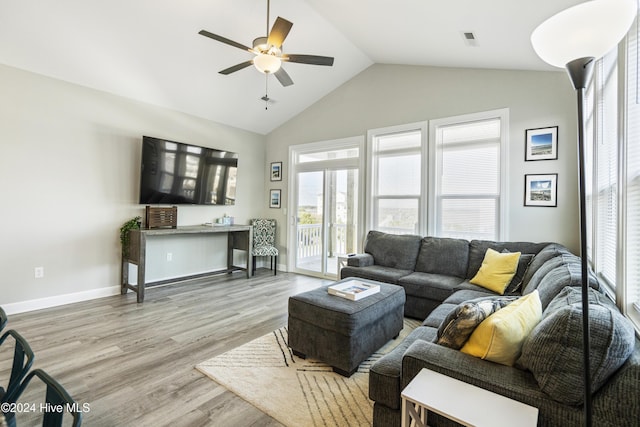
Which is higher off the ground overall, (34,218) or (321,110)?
(321,110)

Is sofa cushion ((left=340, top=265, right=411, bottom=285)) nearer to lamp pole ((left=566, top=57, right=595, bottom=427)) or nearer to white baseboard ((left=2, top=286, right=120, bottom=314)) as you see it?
lamp pole ((left=566, top=57, right=595, bottom=427))

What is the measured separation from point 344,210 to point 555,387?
4.23m

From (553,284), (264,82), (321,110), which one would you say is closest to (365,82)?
(321,110)

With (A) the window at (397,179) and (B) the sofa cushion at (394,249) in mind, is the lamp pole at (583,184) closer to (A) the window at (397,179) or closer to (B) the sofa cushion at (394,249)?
(B) the sofa cushion at (394,249)

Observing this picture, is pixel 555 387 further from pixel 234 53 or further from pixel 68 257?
pixel 68 257

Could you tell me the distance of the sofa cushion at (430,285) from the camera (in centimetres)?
322

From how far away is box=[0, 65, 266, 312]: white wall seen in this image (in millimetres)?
3340

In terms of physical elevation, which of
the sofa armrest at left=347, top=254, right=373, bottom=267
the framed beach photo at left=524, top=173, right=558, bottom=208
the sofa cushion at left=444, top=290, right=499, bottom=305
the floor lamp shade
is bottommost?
the sofa cushion at left=444, top=290, right=499, bottom=305

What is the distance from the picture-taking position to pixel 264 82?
185 inches

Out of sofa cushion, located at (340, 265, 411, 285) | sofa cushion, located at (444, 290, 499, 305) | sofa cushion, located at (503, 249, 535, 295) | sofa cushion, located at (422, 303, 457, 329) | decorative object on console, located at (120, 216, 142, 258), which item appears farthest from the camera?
decorative object on console, located at (120, 216, 142, 258)

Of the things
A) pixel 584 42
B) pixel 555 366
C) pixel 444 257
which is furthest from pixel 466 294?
pixel 584 42

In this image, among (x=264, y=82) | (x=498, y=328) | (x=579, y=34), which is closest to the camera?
(x=579, y=34)

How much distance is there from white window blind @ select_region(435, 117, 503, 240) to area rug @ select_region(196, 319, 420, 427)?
2111mm

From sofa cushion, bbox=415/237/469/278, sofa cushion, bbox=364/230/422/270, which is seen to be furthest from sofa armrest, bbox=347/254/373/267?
sofa cushion, bbox=415/237/469/278
